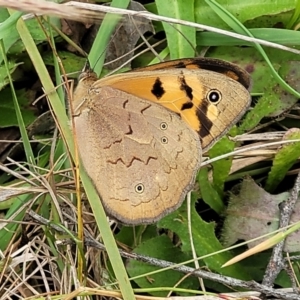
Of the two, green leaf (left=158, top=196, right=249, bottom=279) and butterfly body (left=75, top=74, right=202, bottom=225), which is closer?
butterfly body (left=75, top=74, right=202, bottom=225)

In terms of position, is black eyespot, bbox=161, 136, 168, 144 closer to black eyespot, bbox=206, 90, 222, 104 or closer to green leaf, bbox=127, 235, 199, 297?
black eyespot, bbox=206, 90, 222, 104

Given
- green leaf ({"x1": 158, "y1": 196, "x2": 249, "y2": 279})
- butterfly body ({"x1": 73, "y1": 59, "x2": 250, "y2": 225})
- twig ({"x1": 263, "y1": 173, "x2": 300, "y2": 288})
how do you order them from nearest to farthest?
1. butterfly body ({"x1": 73, "y1": 59, "x2": 250, "y2": 225})
2. twig ({"x1": 263, "y1": 173, "x2": 300, "y2": 288})
3. green leaf ({"x1": 158, "y1": 196, "x2": 249, "y2": 279})

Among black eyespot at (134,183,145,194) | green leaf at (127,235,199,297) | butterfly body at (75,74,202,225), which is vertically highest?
butterfly body at (75,74,202,225)

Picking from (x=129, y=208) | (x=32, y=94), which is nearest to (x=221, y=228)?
(x=129, y=208)

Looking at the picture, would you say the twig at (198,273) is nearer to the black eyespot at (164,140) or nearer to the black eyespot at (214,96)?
the black eyespot at (164,140)

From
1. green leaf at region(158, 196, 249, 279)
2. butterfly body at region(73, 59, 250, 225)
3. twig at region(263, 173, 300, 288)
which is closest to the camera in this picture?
butterfly body at region(73, 59, 250, 225)

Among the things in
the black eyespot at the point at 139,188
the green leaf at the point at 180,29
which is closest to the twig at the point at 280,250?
the black eyespot at the point at 139,188

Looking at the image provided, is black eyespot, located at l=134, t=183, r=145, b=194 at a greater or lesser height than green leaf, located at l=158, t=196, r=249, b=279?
greater

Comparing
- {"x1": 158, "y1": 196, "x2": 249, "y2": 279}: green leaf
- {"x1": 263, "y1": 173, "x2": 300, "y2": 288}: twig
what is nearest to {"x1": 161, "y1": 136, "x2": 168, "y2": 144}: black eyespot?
{"x1": 158, "y1": 196, "x2": 249, "y2": 279}: green leaf

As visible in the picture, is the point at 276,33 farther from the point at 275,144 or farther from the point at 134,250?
the point at 134,250
